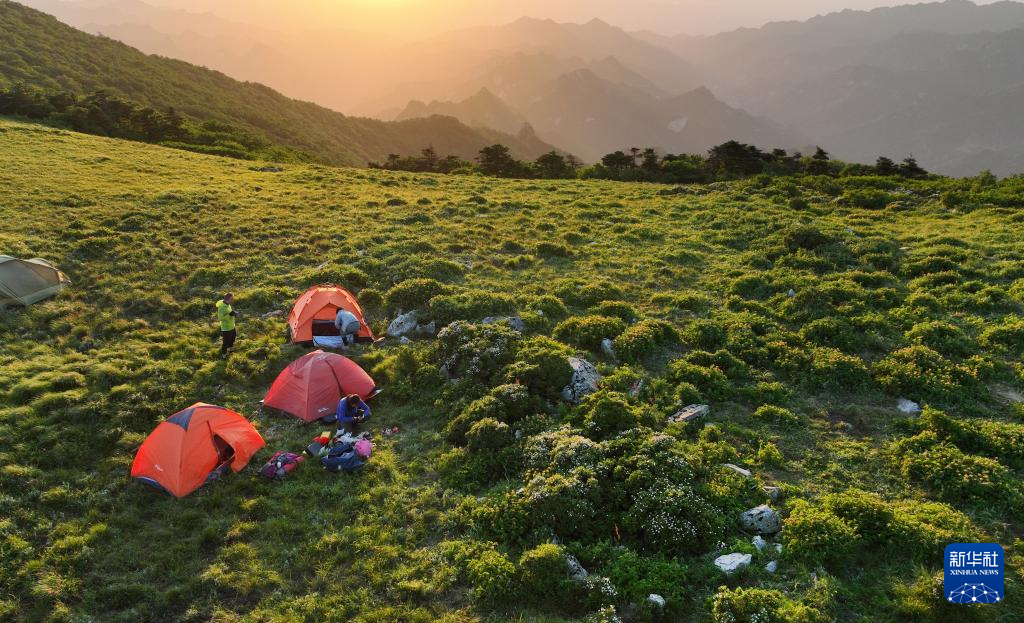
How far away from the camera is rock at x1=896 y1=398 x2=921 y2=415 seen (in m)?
11.7

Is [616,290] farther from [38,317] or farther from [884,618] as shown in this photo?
[38,317]

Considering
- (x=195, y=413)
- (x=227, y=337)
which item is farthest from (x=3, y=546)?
(x=227, y=337)

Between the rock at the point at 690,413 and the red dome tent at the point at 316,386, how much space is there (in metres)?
7.92

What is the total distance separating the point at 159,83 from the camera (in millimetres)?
102688

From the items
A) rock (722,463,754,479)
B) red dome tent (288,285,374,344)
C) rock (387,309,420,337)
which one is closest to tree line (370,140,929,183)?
rock (387,309,420,337)

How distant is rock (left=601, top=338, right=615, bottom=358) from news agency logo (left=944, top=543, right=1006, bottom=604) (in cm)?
836

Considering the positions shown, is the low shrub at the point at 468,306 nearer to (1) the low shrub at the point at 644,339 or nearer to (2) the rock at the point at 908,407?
(1) the low shrub at the point at 644,339

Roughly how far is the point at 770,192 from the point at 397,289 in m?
28.1

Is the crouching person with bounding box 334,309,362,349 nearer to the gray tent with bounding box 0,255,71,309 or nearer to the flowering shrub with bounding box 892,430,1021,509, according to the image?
the gray tent with bounding box 0,255,71,309

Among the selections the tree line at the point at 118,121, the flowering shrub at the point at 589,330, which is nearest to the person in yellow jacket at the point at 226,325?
the flowering shrub at the point at 589,330

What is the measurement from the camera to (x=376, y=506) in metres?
10.3

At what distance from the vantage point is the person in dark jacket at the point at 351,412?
12.9 metres

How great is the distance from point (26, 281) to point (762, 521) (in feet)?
77.0

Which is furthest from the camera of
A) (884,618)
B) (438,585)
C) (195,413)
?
(195,413)
